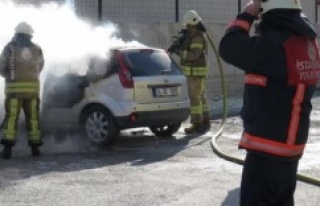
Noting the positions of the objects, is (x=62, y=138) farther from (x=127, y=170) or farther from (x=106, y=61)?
(x=127, y=170)

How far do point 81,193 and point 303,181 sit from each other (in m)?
2.33

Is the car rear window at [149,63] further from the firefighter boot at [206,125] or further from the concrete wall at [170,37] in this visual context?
the concrete wall at [170,37]

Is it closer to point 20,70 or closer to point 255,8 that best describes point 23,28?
point 20,70

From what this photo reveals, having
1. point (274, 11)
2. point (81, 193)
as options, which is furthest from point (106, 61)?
point (274, 11)

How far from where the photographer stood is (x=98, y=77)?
10.5 metres

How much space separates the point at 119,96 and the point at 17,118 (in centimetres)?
159

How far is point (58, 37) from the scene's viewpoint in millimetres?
11945

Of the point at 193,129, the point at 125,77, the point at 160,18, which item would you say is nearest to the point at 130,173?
the point at 125,77

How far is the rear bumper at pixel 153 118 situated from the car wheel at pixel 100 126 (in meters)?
0.16

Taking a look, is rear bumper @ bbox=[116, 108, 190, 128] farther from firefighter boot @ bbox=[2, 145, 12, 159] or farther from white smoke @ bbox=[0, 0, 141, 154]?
firefighter boot @ bbox=[2, 145, 12, 159]

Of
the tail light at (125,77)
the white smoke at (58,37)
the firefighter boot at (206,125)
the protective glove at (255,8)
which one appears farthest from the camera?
the firefighter boot at (206,125)

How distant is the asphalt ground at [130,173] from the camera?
6.98m

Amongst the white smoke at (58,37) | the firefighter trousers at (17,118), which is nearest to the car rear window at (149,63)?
the white smoke at (58,37)

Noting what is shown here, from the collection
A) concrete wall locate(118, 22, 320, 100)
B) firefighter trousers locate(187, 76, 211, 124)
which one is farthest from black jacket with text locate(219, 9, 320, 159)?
concrete wall locate(118, 22, 320, 100)
